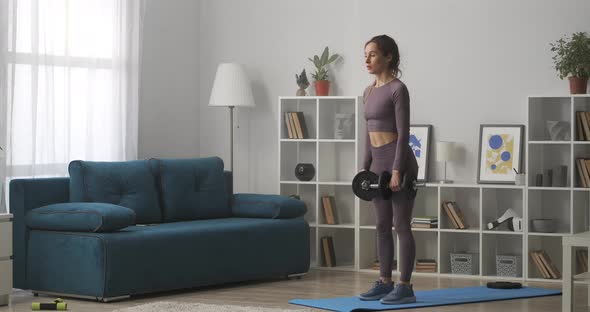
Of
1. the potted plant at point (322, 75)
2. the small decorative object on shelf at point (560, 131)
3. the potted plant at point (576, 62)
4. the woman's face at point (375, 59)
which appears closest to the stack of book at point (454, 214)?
the small decorative object on shelf at point (560, 131)

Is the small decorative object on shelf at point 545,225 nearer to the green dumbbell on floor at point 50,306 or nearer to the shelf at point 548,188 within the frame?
the shelf at point 548,188

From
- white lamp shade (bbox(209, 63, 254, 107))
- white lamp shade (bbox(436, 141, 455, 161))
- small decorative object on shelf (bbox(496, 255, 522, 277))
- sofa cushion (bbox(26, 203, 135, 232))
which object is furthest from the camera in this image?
white lamp shade (bbox(209, 63, 254, 107))

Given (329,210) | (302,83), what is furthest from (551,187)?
(302,83)

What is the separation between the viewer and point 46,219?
20.7ft

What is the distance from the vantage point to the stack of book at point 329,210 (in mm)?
7902

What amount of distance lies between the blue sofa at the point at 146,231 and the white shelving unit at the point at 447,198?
67cm

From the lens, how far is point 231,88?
7.98 metres

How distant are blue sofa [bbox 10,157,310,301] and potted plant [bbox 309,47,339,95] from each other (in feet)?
3.41

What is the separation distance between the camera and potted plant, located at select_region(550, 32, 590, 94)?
6.94 m

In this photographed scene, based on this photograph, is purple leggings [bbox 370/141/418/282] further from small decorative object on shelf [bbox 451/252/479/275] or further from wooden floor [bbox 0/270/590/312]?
small decorative object on shelf [bbox 451/252/479/275]

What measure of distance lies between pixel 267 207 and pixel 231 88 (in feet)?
4.01

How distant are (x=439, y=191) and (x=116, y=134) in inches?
97.8

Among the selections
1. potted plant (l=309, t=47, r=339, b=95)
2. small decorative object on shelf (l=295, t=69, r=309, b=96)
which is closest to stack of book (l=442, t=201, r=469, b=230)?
potted plant (l=309, t=47, r=339, b=95)

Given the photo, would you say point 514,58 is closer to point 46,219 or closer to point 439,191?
point 439,191
